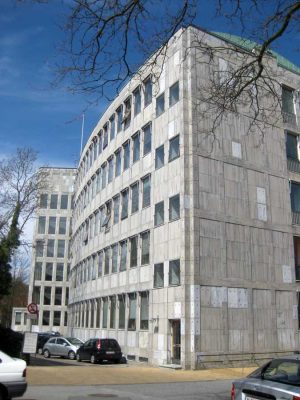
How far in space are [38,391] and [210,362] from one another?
11.7 metres

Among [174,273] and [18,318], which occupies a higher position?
[174,273]

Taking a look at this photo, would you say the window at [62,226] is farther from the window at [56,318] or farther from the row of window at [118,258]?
the row of window at [118,258]

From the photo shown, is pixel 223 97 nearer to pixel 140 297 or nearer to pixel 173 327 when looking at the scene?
pixel 173 327

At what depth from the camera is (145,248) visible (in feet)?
97.1

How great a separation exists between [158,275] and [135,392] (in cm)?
1293

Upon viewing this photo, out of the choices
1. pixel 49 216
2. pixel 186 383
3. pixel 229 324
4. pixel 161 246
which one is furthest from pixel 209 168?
pixel 49 216

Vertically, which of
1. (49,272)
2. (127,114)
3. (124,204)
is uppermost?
(127,114)

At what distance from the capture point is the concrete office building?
244 feet

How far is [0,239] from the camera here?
30406mm

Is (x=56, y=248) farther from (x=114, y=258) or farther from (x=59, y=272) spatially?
(x=114, y=258)

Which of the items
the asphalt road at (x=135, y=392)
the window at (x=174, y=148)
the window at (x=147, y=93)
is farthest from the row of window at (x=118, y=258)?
the asphalt road at (x=135, y=392)

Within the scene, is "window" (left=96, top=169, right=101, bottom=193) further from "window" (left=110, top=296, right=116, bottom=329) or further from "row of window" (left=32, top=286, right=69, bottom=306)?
"row of window" (left=32, top=286, right=69, bottom=306)

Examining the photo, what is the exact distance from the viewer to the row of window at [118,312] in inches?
1135

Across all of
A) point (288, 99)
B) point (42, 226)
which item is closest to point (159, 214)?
point (288, 99)
